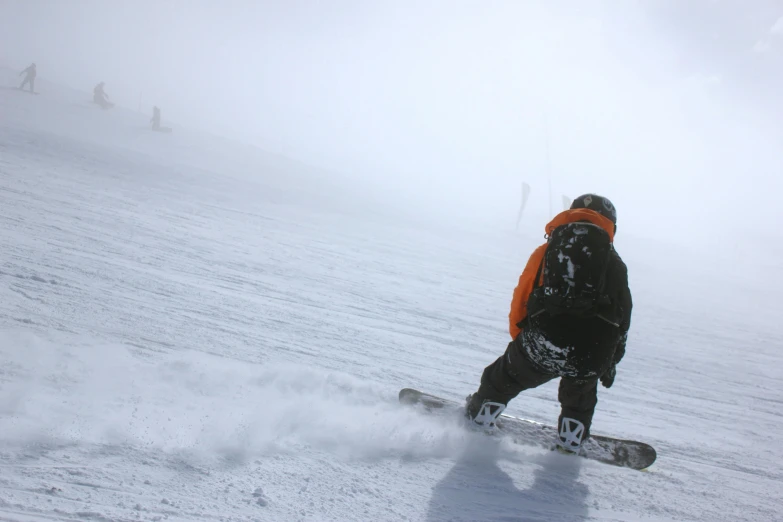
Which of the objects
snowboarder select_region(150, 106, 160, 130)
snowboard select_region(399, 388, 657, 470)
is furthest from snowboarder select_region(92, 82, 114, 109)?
snowboard select_region(399, 388, 657, 470)

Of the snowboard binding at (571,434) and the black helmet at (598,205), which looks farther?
the snowboard binding at (571,434)

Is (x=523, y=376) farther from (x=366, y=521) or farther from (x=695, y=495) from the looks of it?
(x=695, y=495)

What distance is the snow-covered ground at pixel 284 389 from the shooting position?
2.20 meters

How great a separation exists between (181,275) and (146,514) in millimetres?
4412

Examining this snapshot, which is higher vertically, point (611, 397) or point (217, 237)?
point (217, 237)

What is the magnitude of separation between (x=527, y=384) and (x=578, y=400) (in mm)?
321

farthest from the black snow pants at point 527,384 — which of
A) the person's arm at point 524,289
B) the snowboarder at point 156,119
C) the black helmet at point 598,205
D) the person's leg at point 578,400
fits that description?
the snowboarder at point 156,119

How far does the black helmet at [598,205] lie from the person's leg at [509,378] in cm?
91

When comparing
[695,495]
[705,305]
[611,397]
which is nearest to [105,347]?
[695,495]

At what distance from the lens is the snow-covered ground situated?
2.20 meters

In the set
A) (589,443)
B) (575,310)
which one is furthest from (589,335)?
(589,443)

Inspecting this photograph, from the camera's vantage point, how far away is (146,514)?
1.90 m

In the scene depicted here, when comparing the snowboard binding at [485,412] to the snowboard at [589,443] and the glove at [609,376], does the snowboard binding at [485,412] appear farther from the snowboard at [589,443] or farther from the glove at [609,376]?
the glove at [609,376]

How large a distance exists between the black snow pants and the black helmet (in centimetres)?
89
